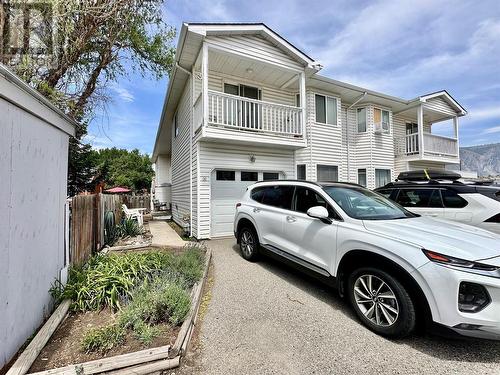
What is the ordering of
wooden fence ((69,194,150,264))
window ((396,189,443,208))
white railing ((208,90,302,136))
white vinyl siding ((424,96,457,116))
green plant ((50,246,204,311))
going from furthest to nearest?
white vinyl siding ((424,96,457,116)) < white railing ((208,90,302,136)) < window ((396,189,443,208)) < wooden fence ((69,194,150,264)) < green plant ((50,246,204,311))

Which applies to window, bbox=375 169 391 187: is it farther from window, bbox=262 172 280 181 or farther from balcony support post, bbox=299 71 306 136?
window, bbox=262 172 280 181

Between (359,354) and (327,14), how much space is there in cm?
936

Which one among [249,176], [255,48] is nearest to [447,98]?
[255,48]

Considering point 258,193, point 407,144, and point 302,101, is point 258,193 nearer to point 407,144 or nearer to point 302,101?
point 302,101

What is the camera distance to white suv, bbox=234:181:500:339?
2.38m

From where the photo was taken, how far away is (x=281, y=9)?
26.0 feet

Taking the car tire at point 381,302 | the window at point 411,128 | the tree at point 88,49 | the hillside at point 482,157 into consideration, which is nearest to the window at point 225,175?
the tree at point 88,49

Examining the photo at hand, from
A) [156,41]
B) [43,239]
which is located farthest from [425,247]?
[156,41]

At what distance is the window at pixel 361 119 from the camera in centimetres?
1296

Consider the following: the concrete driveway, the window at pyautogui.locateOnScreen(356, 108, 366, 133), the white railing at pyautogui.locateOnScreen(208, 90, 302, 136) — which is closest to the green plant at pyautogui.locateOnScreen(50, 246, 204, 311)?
the concrete driveway

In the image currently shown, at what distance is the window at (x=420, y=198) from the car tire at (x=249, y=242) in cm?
418

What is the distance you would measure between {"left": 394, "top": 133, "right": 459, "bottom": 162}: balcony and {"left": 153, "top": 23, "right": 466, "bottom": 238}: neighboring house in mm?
114

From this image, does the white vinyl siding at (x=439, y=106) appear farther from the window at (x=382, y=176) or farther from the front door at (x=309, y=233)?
the front door at (x=309, y=233)

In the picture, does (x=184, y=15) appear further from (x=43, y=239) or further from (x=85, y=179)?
(x=85, y=179)
